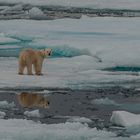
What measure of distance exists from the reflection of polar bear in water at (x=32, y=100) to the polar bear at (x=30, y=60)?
1.67 m

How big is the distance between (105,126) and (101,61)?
217 inches

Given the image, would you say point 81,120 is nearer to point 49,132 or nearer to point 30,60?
point 49,132

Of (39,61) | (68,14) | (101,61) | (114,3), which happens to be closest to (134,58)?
(101,61)

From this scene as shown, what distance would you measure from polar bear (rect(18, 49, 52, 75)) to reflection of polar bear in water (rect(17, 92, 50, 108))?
5.49ft

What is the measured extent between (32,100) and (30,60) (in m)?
2.44

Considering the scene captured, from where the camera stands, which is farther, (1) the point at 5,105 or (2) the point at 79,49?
(2) the point at 79,49

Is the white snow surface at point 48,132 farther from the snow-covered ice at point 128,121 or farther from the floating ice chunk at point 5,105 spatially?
the floating ice chunk at point 5,105

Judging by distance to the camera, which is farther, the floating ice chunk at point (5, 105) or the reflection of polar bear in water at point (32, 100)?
the reflection of polar bear in water at point (32, 100)

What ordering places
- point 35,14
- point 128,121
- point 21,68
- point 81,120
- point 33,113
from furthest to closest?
point 35,14 < point 21,68 < point 33,113 < point 81,120 < point 128,121

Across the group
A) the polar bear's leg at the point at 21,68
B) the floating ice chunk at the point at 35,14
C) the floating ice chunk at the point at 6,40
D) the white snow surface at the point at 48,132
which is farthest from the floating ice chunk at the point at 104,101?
the floating ice chunk at the point at 35,14

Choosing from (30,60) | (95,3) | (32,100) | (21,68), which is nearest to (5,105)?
(32,100)

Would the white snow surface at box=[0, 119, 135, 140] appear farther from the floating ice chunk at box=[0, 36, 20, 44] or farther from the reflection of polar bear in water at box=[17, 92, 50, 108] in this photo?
the floating ice chunk at box=[0, 36, 20, 44]

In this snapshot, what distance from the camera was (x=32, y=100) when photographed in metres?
9.66

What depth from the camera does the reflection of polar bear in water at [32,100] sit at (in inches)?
367
